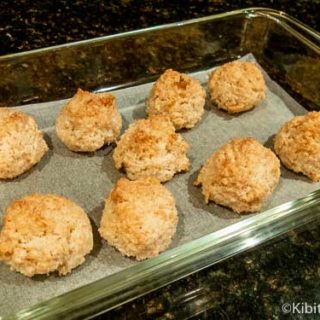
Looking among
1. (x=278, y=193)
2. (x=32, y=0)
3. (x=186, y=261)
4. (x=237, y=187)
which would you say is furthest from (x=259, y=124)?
(x=32, y=0)

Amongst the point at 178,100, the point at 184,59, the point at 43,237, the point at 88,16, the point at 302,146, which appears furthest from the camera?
the point at 88,16

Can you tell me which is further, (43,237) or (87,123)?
(87,123)

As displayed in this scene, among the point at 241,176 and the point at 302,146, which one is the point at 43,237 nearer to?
the point at 241,176

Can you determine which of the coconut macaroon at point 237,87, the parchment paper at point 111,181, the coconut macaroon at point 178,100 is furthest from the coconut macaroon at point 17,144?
the coconut macaroon at point 237,87

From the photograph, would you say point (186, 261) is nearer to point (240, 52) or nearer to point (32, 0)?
point (240, 52)

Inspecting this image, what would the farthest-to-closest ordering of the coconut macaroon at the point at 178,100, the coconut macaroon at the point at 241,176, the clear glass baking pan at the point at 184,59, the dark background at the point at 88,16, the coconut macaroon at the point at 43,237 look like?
the dark background at the point at 88,16
the clear glass baking pan at the point at 184,59
the coconut macaroon at the point at 178,100
the coconut macaroon at the point at 241,176
the coconut macaroon at the point at 43,237

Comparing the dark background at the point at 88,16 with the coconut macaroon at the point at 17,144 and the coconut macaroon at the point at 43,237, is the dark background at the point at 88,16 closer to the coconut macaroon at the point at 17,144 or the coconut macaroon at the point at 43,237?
the coconut macaroon at the point at 17,144

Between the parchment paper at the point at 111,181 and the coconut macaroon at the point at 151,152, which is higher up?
the coconut macaroon at the point at 151,152

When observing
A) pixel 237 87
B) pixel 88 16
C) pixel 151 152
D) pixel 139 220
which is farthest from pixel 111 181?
pixel 88 16
